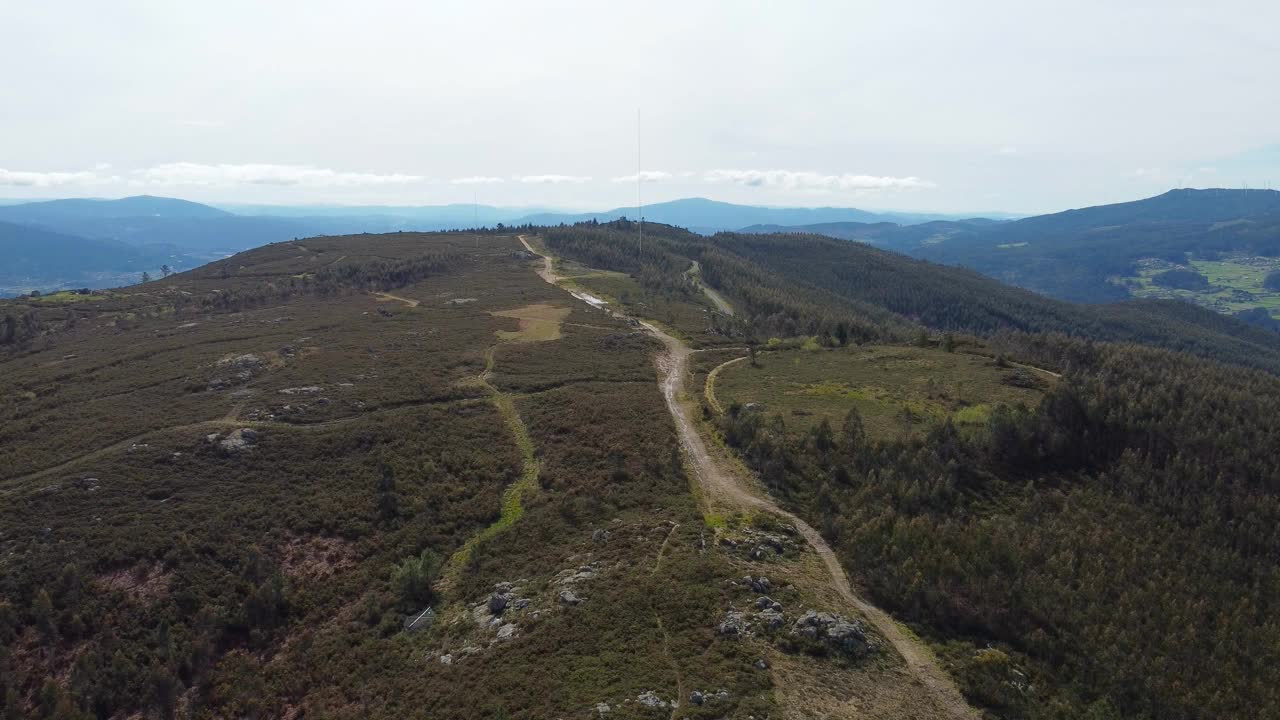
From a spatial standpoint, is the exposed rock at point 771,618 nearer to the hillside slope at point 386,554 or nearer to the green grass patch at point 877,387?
the hillside slope at point 386,554

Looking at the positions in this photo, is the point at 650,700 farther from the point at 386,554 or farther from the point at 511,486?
the point at 511,486

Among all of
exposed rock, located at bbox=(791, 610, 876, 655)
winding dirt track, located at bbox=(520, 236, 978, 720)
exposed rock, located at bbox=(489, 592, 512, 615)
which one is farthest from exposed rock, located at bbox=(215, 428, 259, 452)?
exposed rock, located at bbox=(791, 610, 876, 655)

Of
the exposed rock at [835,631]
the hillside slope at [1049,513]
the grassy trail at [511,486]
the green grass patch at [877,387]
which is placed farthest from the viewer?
the green grass patch at [877,387]

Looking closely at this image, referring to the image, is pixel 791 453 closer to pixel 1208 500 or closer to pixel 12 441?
pixel 1208 500

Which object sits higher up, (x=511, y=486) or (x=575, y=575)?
(x=575, y=575)

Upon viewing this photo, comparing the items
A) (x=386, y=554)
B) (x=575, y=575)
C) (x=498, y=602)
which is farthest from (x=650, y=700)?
(x=386, y=554)

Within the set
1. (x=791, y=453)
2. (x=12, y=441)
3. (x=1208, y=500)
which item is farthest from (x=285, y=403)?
(x=1208, y=500)

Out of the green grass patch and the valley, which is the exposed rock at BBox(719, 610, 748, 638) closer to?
the valley

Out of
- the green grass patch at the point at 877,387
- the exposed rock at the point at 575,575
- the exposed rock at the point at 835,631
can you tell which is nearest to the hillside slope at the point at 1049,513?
the green grass patch at the point at 877,387
